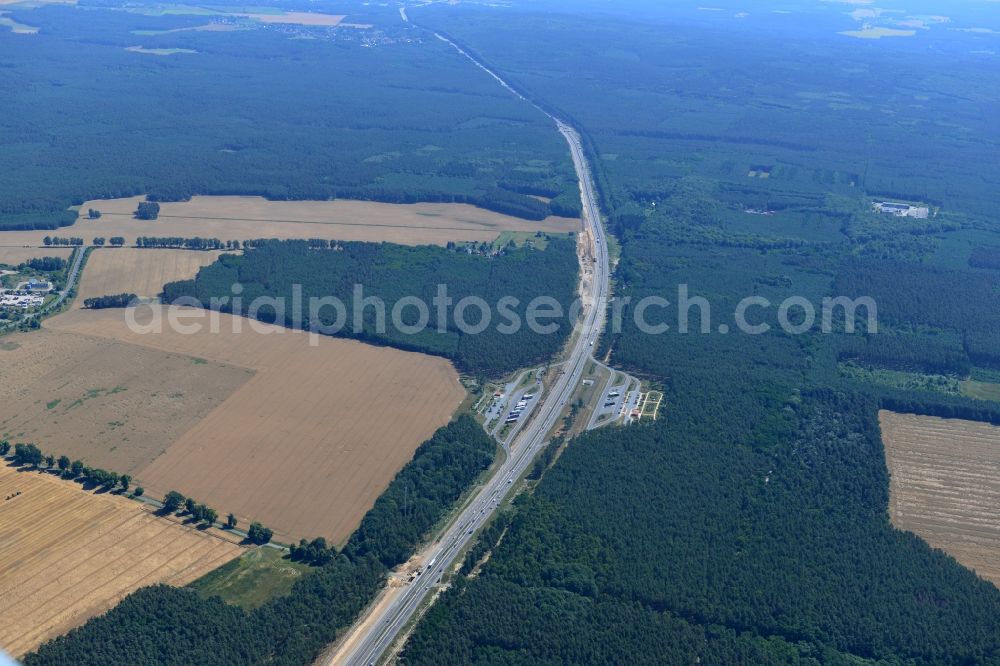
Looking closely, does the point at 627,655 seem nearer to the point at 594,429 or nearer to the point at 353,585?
the point at 353,585

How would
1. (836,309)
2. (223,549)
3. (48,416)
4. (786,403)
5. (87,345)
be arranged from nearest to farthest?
(223,549), (48,416), (786,403), (87,345), (836,309)

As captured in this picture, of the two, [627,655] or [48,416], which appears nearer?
[627,655]

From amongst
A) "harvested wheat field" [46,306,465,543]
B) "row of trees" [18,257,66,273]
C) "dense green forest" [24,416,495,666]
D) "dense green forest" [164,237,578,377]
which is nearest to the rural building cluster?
"dense green forest" [164,237,578,377]

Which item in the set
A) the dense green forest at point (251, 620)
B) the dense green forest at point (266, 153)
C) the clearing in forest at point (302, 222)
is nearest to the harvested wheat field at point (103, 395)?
the dense green forest at point (251, 620)

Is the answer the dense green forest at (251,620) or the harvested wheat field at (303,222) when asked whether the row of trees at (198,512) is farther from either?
the harvested wheat field at (303,222)

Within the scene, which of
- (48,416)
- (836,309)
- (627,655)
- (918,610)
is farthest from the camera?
(836,309)

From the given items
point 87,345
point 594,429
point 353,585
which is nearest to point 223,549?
point 353,585

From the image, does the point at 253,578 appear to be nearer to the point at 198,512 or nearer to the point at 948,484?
the point at 198,512
